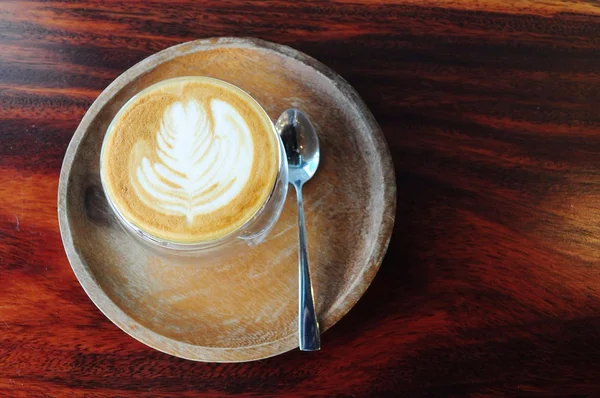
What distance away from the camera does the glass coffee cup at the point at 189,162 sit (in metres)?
0.67

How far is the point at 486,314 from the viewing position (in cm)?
80

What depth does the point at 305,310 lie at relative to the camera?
72 centimetres

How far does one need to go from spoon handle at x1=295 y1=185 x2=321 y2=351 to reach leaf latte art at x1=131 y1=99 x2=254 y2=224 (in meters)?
0.14

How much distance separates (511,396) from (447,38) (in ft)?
1.96

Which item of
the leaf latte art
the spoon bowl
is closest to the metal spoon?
the spoon bowl

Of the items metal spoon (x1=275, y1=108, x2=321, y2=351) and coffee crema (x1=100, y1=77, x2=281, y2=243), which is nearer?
coffee crema (x1=100, y1=77, x2=281, y2=243)

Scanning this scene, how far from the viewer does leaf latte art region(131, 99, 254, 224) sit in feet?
2.21

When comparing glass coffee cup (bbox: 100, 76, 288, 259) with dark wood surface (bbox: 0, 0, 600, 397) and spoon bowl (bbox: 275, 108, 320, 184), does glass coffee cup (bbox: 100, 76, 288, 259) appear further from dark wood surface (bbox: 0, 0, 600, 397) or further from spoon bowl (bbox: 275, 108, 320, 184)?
dark wood surface (bbox: 0, 0, 600, 397)

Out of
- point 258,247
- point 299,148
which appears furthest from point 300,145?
point 258,247

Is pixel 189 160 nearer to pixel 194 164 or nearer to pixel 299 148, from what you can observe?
pixel 194 164

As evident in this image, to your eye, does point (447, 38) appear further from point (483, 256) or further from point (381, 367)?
point (381, 367)

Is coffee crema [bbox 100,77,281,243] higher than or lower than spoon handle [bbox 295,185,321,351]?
higher

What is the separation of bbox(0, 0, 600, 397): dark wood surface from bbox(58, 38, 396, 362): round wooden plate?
92 mm

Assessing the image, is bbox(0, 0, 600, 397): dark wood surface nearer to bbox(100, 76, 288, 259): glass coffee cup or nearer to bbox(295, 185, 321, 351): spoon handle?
bbox(295, 185, 321, 351): spoon handle
